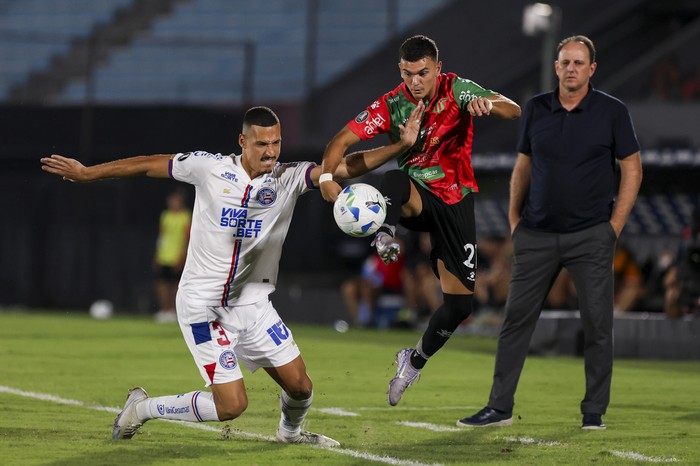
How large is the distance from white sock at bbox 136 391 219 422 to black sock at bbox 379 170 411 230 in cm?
155

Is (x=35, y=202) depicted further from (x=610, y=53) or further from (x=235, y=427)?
(x=235, y=427)

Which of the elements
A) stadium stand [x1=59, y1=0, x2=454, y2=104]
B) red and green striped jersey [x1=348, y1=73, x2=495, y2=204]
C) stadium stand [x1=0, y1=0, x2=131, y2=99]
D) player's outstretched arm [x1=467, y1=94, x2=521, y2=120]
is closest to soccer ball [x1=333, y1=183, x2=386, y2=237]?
red and green striped jersey [x1=348, y1=73, x2=495, y2=204]

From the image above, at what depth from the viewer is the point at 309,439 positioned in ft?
24.6

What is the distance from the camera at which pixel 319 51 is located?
24.0 m

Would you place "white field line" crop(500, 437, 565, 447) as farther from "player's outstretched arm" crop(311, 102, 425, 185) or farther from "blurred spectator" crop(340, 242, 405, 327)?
"blurred spectator" crop(340, 242, 405, 327)

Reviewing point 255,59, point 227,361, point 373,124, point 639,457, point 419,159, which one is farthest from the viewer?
point 255,59

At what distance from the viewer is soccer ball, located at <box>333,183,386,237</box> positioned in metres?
7.35

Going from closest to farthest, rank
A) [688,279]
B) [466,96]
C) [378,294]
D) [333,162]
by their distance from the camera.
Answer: [333,162] < [466,96] < [688,279] < [378,294]

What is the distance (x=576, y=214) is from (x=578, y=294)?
1.65ft

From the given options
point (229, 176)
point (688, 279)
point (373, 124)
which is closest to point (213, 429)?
point (229, 176)

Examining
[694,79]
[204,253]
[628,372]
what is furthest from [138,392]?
[694,79]

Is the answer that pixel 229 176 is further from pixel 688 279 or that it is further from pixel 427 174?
pixel 688 279

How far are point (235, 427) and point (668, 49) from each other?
14038 millimetres

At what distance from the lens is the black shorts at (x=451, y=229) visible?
834 centimetres
